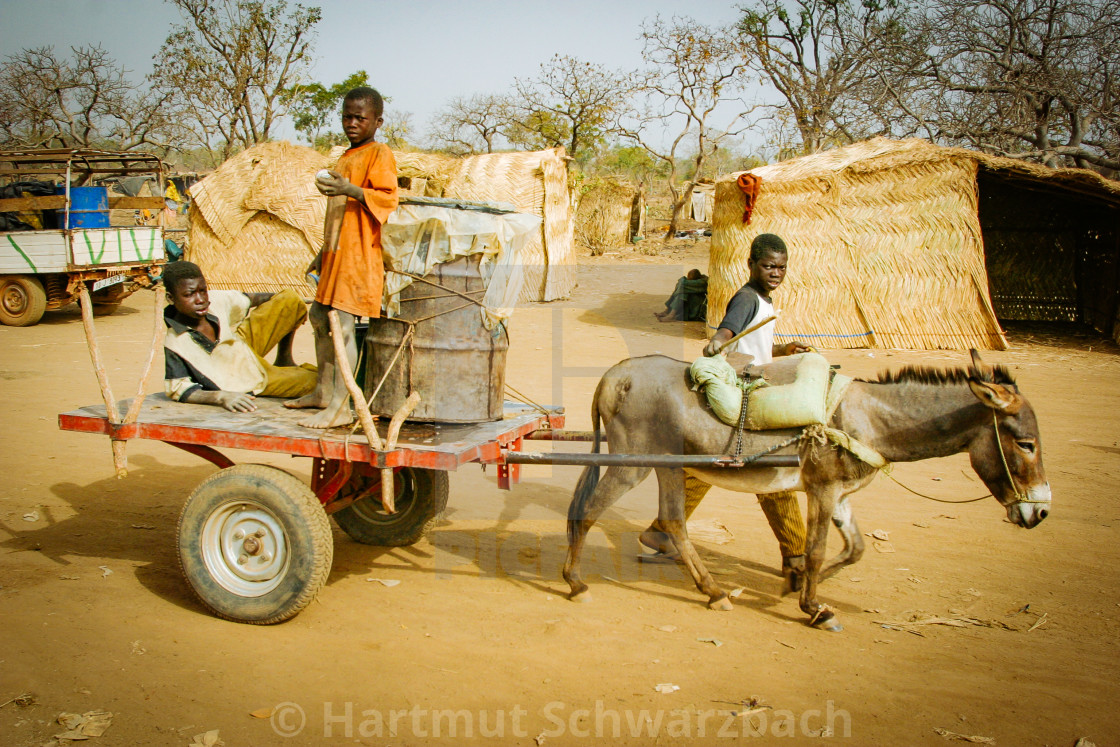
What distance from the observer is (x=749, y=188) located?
11617 millimetres

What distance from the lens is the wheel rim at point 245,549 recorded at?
3.82m

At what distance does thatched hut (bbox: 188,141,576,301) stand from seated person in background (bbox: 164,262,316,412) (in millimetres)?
11090

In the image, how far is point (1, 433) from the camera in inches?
286

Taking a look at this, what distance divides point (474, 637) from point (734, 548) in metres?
2.11

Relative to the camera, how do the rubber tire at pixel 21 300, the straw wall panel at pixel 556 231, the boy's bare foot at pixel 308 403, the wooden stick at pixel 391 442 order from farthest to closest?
1. the straw wall panel at pixel 556 231
2. the rubber tire at pixel 21 300
3. the boy's bare foot at pixel 308 403
4. the wooden stick at pixel 391 442

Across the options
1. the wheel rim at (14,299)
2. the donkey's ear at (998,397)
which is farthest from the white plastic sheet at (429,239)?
the wheel rim at (14,299)

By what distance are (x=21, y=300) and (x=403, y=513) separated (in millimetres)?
11784

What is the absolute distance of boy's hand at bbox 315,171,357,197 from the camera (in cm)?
372

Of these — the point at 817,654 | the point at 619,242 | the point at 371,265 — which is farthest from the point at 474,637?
the point at 619,242

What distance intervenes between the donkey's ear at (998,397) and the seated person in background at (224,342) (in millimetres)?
3758

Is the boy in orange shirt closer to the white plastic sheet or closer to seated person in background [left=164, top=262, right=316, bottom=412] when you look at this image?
the white plastic sheet

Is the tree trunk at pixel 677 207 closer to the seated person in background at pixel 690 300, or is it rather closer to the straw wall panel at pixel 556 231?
the straw wall panel at pixel 556 231

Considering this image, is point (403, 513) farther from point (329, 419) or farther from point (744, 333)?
point (744, 333)

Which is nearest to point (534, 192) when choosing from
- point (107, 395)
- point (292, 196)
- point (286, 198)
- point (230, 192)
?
point (292, 196)
